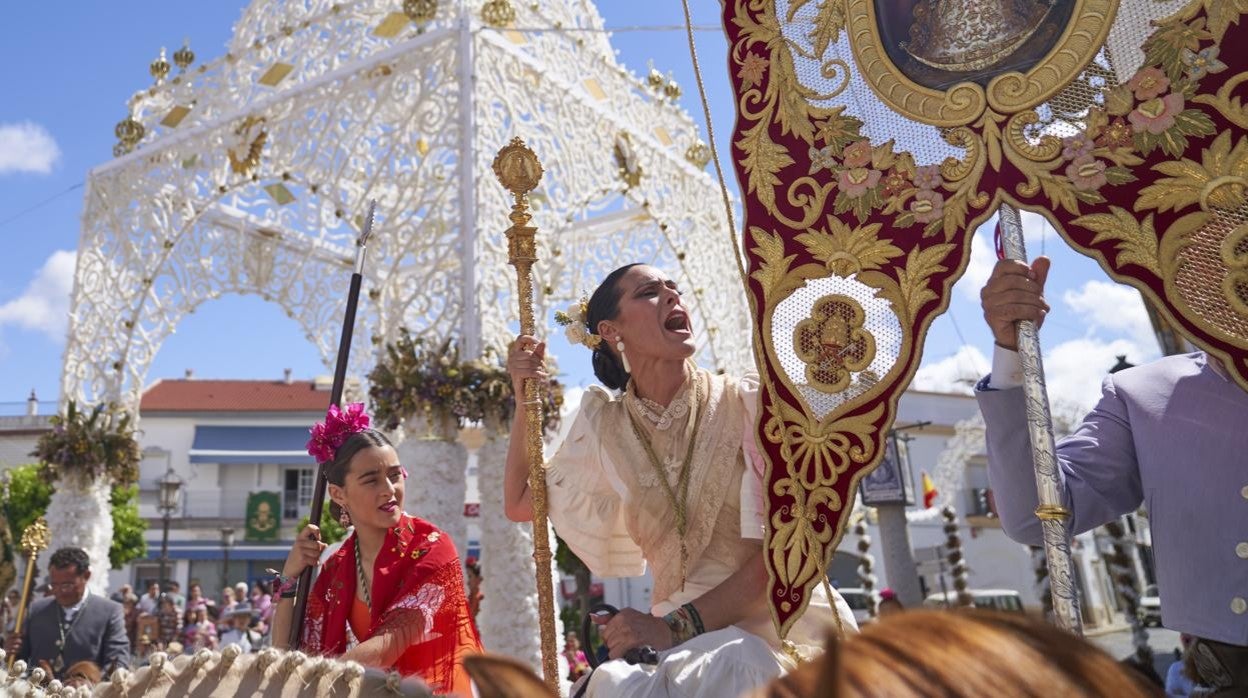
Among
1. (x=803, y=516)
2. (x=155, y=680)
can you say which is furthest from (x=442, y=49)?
(x=155, y=680)

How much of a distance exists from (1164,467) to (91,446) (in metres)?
8.73

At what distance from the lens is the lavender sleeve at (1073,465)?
1751 millimetres

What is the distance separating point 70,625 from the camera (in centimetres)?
465

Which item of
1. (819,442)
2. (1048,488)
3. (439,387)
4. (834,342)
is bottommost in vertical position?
(1048,488)

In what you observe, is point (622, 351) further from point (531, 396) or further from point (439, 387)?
point (439, 387)

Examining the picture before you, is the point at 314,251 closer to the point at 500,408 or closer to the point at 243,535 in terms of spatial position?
the point at 500,408

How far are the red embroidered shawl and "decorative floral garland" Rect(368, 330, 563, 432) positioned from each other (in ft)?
11.7

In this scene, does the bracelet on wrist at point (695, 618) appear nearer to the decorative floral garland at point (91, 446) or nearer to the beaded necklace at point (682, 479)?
the beaded necklace at point (682, 479)

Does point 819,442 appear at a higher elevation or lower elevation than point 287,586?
higher

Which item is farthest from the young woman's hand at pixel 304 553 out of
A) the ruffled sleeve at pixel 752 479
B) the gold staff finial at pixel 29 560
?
the gold staff finial at pixel 29 560

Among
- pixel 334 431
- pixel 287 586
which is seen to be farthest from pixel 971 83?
pixel 287 586

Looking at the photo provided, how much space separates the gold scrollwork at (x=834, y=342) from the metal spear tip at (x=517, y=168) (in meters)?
1.01

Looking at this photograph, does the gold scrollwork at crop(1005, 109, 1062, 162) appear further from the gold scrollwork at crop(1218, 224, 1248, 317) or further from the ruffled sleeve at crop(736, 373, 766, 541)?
the ruffled sleeve at crop(736, 373, 766, 541)

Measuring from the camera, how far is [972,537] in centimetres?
2638
